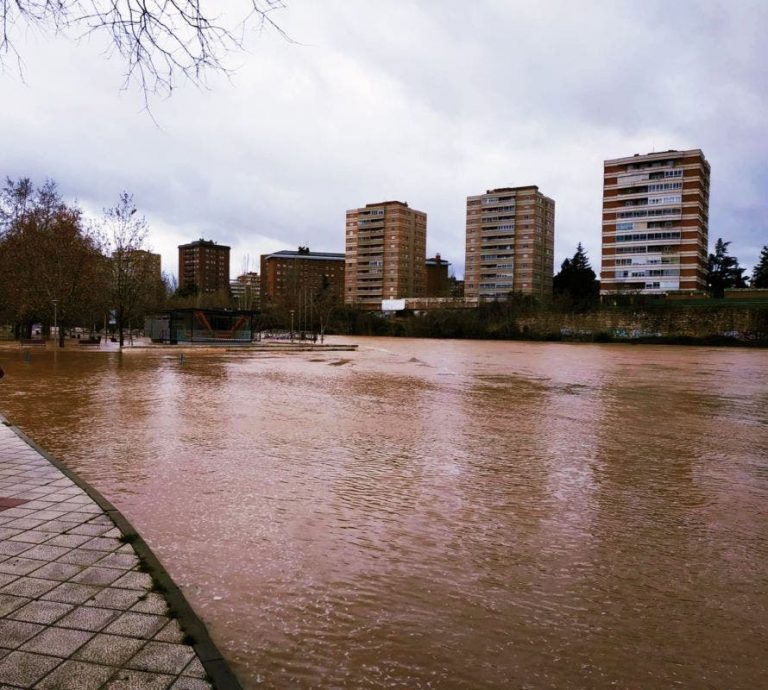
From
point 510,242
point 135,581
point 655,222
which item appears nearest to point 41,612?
point 135,581

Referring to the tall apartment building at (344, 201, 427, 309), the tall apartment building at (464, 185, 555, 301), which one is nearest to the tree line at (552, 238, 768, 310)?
the tall apartment building at (464, 185, 555, 301)

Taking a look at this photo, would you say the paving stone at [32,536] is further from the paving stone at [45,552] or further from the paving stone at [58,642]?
the paving stone at [58,642]

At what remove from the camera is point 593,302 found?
256 feet

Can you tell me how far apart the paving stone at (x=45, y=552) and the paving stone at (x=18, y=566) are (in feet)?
0.20

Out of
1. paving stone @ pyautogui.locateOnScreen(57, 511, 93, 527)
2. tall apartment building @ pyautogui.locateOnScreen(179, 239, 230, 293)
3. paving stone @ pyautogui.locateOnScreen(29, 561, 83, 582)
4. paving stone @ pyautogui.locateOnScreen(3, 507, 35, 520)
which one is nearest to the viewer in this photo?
paving stone @ pyautogui.locateOnScreen(29, 561, 83, 582)

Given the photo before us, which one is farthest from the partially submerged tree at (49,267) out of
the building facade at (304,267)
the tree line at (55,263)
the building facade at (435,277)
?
the building facade at (435,277)

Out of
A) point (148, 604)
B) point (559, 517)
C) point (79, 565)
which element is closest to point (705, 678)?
point (559, 517)

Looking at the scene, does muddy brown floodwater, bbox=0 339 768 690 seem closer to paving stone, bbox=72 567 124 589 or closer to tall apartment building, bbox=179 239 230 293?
paving stone, bbox=72 567 124 589

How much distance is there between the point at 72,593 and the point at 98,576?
0.25 meters

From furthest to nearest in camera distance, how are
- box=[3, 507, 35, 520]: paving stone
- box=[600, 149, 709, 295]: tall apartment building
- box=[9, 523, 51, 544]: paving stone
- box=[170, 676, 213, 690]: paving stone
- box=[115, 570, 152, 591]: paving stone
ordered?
box=[600, 149, 709, 295]: tall apartment building
box=[3, 507, 35, 520]: paving stone
box=[9, 523, 51, 544]: paving stone
box=[115, 570, 152, 591]: paving stone
box=[170, 676, 213, 690]: paving stone

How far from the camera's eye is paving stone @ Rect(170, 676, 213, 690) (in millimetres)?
2637

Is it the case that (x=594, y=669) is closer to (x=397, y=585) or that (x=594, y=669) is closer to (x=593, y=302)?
(x=397, y=585)

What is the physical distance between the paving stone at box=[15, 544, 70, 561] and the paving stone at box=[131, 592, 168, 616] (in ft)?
3.35

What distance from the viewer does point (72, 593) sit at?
11.5 feet
